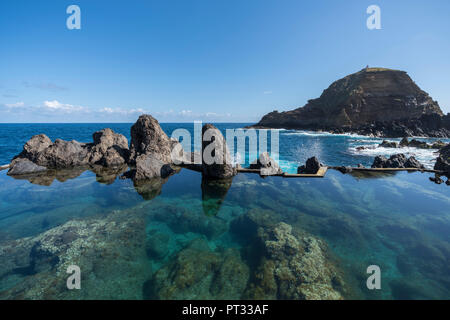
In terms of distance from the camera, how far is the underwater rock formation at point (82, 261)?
4676 millimetres

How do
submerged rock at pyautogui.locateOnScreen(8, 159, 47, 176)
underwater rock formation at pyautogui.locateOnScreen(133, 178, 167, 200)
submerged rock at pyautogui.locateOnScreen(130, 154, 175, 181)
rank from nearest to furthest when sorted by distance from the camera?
underwater rock formation at pyautogui.locateOnScreen(133, 178, 167, 200) → submerged rock at pyautogui.locateOnScreen(130, 154, 175, 181) → submerged rock at pyautogui.locateOnScreen(8, 159, 47, 176)

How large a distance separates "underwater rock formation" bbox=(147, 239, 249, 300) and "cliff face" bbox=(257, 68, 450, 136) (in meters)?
70.6

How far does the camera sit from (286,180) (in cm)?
1341

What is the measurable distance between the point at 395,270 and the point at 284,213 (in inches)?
161

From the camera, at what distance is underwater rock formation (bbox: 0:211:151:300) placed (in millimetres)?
4676

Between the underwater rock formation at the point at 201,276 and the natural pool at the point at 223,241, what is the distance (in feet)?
0.10

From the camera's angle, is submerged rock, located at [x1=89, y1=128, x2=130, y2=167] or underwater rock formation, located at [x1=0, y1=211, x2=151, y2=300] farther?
submerged rock, located at [x1=89, y1=128, x2=130, y2=167]

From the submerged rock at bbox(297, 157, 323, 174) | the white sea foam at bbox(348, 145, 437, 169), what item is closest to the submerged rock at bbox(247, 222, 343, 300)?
the submerged rock at bbox(297, 157, 323, 174)

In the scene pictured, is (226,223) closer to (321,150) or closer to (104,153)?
(104,153)

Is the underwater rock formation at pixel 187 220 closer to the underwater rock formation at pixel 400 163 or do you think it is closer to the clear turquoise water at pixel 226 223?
the clear turquoise water at pixel 226 223

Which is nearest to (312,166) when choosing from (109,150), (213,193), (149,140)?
(213,193)

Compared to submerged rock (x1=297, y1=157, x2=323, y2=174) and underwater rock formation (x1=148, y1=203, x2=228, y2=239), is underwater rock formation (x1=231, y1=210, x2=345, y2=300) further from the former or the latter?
submerged rock (x1=297, y1=157, x2=323, y2=174)

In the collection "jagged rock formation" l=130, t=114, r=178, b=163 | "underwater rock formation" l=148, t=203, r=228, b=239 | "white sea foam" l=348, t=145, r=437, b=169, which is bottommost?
"underwater rock formation" l=148, t=203, r=228, b=239
